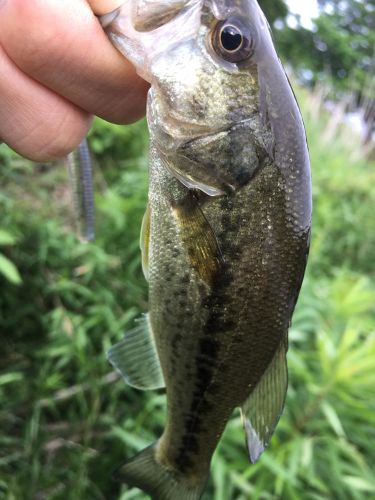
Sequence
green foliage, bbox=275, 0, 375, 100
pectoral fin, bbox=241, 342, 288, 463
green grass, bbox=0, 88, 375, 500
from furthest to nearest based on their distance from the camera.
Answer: green foliage, bbox=275, 0, 375, 100 < green grass, bbox=0, 88, 375, 500 < pectoral fin, bbox=241, 342, 288, 463

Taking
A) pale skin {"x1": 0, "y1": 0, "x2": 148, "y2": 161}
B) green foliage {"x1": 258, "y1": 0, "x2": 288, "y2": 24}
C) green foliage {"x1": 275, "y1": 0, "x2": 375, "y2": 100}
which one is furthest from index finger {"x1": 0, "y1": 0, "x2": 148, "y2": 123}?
green foliage {"x1": 275, "y1": 0, "x2": 375, "y2": 100}

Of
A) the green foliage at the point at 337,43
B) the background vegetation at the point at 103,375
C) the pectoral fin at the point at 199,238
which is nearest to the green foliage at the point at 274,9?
the green foliage at the point at 337,43

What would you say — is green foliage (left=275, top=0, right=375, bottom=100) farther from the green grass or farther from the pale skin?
the pale skin

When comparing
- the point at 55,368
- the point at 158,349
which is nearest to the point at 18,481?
the point at 55,368

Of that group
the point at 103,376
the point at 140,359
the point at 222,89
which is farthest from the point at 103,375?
the point at 222,89

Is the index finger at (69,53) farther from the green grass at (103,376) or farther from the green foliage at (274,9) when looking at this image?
the green foliage at (274,9)

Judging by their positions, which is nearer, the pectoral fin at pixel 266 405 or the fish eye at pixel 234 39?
the fish eye at pixel 234 39
